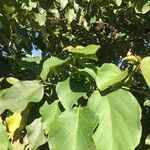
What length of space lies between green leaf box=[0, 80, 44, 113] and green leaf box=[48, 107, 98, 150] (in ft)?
0.38

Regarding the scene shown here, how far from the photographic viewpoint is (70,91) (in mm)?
995

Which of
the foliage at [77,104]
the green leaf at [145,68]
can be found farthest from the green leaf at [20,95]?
the green leaf at [145,68]

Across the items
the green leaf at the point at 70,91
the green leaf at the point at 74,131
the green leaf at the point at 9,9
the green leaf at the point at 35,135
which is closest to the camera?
the green leaf at the point at 74,131

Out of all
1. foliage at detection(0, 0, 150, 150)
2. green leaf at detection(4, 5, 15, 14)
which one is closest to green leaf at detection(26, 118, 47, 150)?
foliage at detection(0, 0, 150, 150)

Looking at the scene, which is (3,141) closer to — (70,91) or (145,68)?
(70,91)

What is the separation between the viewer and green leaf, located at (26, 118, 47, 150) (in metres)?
1.10

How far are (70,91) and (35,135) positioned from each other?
19cm

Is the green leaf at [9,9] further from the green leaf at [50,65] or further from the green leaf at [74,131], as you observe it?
the green leaf at [74,131]

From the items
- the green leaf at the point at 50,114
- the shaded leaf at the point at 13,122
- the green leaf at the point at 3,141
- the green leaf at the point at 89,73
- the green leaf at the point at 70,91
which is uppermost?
the green leaf at the point at 89,73

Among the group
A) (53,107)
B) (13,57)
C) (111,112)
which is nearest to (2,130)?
(53,107)

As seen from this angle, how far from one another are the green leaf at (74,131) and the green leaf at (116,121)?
0.05 ft

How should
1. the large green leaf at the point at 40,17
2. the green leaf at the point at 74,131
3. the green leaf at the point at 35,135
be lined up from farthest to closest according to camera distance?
the large green leaf at the point at 40,17 < the green leaf at the point at 35,135 < the green leaf at the point at 74,131

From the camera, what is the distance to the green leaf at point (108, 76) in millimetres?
941

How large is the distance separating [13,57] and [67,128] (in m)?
0.79
